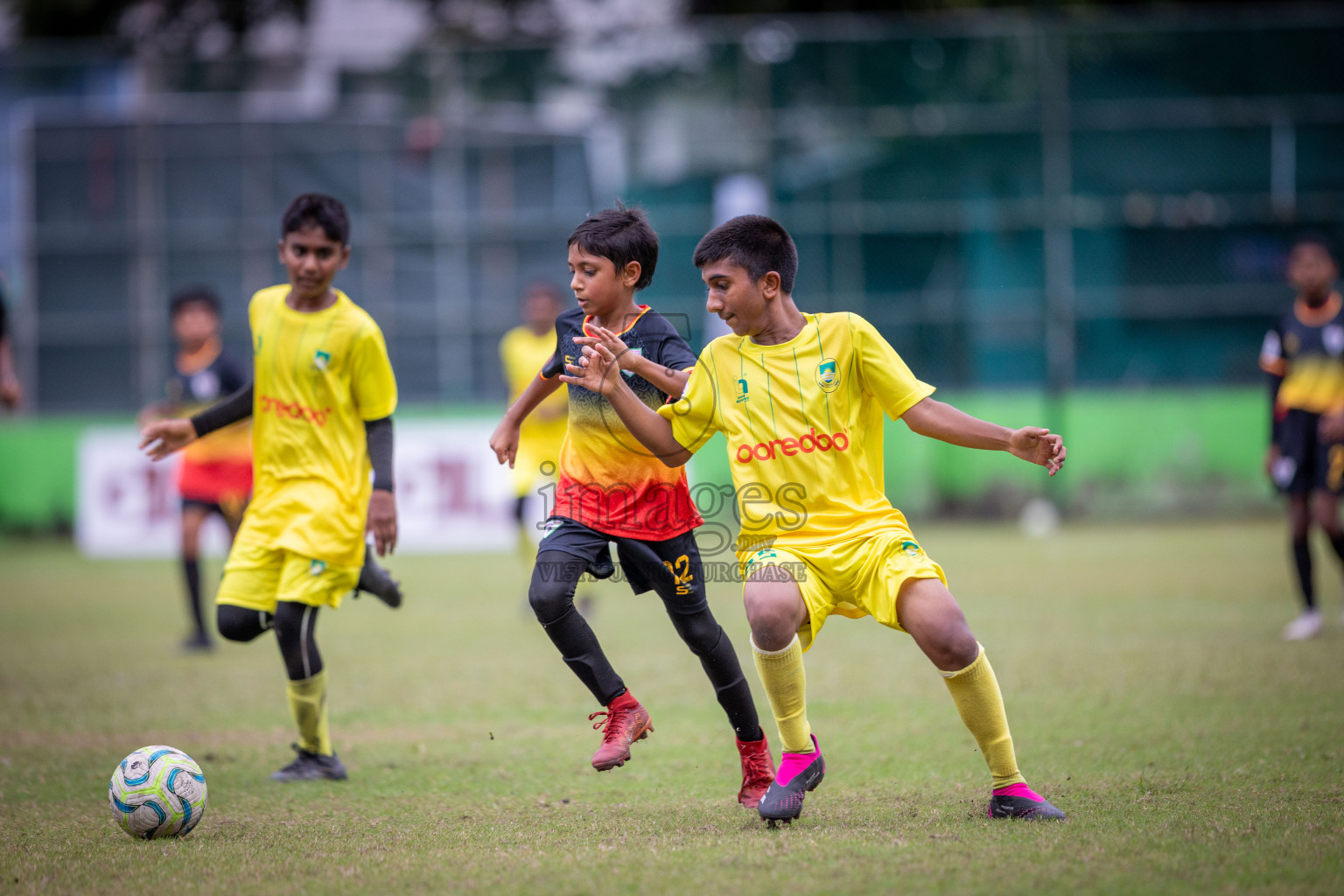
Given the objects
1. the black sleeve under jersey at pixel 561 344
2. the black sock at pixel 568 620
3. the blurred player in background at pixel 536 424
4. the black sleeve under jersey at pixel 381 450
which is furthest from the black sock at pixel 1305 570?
the black sleeve under jersey at pixel 381 450

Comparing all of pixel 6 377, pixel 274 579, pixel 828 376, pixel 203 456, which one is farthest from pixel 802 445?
pixel 203 456

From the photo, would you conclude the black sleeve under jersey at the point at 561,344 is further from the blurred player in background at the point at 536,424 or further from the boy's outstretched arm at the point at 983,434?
the blurred player in background at the point at 536,424

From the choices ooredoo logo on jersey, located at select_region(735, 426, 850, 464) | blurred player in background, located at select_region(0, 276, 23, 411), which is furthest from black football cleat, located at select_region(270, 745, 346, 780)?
blurred player in background, located at select_region(0, 276, 23, 411)

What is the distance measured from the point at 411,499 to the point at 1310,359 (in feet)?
33.3

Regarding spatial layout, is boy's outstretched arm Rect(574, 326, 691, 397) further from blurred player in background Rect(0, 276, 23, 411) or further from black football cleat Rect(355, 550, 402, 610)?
blurred player in background Rect(0, 276, 23, 411)

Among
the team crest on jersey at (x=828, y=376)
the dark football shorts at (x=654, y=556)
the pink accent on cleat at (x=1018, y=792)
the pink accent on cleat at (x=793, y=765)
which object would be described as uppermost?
the team crest on jersey at (x=828, y=376)

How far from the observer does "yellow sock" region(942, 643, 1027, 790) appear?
12.8ft

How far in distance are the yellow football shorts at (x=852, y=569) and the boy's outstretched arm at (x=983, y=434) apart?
13.7 inches

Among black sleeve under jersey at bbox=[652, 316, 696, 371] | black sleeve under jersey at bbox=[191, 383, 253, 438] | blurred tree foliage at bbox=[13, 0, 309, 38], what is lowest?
black sleeve under jersey at bbox=[191, 383, 253, 438]

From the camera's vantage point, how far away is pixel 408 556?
14.5m

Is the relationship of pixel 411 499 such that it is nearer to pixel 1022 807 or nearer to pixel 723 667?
pixel 723 667

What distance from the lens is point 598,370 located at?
3.97 meters

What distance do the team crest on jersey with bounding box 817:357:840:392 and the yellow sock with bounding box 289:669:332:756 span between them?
7.33 feet

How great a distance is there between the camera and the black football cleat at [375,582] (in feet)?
16.7
